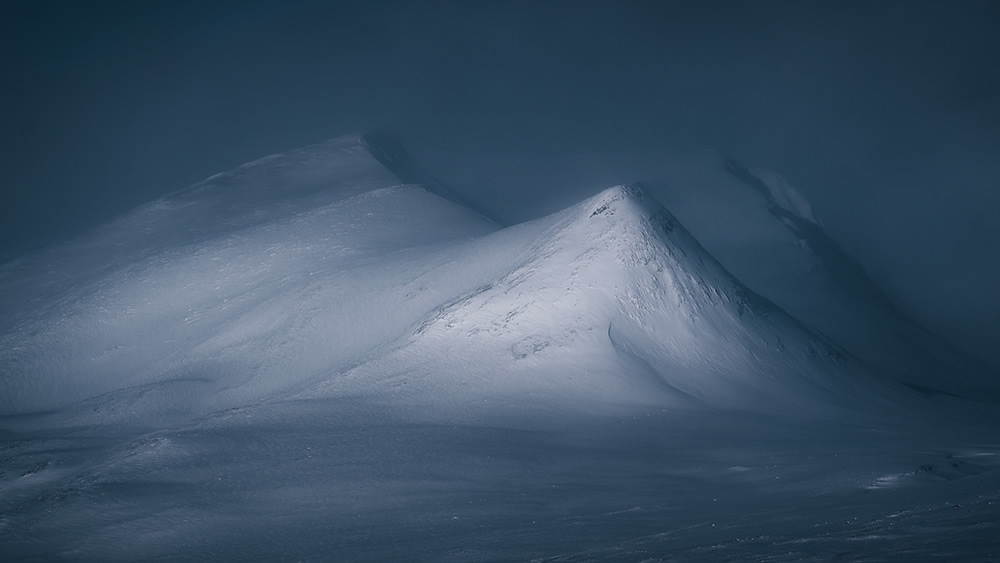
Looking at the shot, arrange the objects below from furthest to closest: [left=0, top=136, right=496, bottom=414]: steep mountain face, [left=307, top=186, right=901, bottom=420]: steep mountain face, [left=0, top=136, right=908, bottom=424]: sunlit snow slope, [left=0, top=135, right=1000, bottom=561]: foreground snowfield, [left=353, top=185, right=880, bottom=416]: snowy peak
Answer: [left=0, top=136, right=496, bottom=414]: steep mountain face
[left=0, top=136, right=908, bottom=424]: sunlit snow slope
[left=353, top=185, right=880, bottom=416]: snowy peak
[left=307, top=186, right=901, bottom=420]: steep mountain face
[left=0, top=135, right=1000, bottom=561]: foreground snowfield

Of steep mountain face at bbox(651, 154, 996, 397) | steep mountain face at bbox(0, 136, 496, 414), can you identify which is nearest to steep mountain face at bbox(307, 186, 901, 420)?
steep mountain face at bbox(0, 136, 496, 414)

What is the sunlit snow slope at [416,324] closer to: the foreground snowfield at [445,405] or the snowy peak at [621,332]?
the snowy peak at [621,332]

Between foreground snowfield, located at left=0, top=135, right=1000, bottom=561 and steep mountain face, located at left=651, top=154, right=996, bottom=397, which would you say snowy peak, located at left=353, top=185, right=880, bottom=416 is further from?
steep mountain face, located at left=651, top=154, right=996, bottom=397

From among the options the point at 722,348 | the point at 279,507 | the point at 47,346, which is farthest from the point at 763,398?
the point at 47,346

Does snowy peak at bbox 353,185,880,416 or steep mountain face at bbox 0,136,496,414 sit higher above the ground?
steep mountain face at bbox 0,136,496,414

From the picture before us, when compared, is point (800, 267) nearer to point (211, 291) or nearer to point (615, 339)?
point (615, 339)

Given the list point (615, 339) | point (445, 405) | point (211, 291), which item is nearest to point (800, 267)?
point (615, 339)
